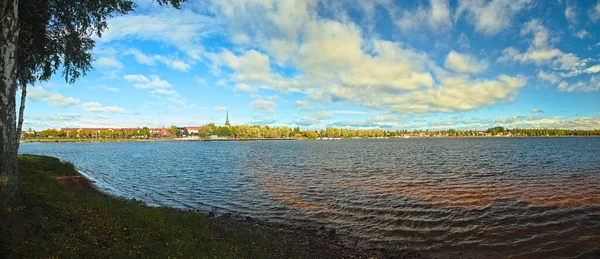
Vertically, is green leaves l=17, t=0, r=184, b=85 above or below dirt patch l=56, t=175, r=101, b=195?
above

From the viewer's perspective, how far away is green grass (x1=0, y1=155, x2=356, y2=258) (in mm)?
9438

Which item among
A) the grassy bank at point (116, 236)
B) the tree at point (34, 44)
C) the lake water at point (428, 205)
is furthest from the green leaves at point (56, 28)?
the lake water at point (428, 205)

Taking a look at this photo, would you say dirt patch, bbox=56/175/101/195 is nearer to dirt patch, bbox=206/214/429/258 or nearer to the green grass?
the green grass

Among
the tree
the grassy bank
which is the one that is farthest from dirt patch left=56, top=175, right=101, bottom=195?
the grassy bank

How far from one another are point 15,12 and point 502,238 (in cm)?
2687

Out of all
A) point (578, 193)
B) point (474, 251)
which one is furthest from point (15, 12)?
point (578, 193)

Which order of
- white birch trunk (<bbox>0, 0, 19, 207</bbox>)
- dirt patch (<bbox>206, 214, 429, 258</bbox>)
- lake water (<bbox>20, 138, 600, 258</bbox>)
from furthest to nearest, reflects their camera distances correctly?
lake water (<bbox>20, 138, 600, 258</bbox>) → dirt patch (<bbox>206, 214, 429, 258</bbox>) → white birch trunk (<bbox>0, 0, 19, 207</bbox>)

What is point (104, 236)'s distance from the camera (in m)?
10.9

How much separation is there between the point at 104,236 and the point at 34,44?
49.1ft

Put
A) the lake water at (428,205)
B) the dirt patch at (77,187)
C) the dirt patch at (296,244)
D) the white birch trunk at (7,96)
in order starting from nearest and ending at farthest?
the white birch trunk at (7,96) → the dirt patch at (296,244) → the lake water at (428,205) → the dirt patch at (77,187)

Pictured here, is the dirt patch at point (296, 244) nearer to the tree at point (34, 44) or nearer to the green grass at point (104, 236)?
the green grass at point (104, 236)

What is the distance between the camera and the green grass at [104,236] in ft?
31.0

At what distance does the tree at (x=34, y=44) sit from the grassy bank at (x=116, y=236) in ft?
4.59

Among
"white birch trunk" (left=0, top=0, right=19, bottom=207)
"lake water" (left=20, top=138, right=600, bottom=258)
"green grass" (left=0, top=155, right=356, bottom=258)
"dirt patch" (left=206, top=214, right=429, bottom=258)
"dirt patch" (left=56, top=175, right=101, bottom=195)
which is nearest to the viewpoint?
"green grass" (left=0, top=155, right=356, bottom=258)
